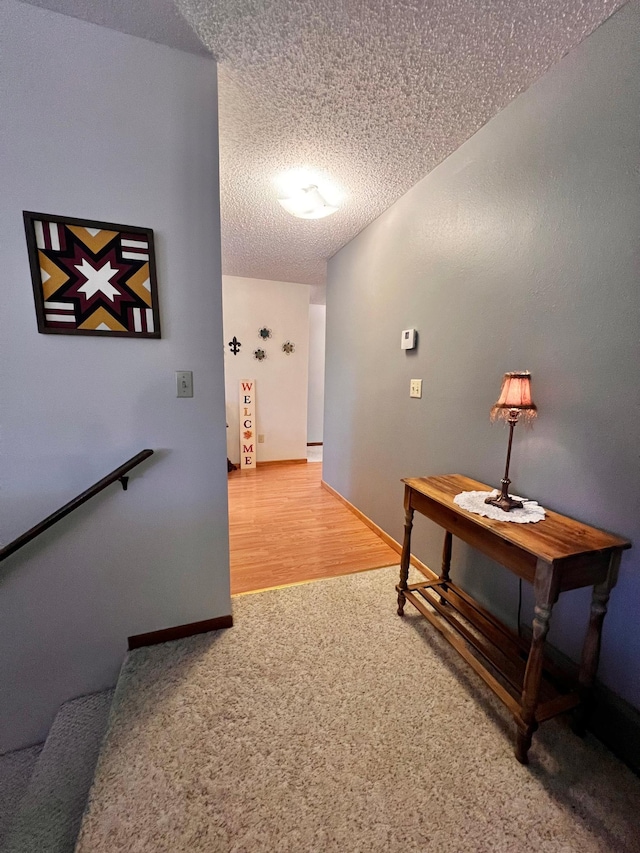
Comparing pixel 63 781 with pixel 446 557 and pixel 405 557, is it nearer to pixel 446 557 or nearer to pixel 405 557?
pixel 405 557

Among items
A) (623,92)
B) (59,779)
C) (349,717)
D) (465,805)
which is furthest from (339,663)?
(623,92)

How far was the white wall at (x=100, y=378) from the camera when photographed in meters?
1.16

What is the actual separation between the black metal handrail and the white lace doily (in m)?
1.32

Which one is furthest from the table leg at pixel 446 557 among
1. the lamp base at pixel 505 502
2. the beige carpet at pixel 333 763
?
the lamp base at pixel 505 502

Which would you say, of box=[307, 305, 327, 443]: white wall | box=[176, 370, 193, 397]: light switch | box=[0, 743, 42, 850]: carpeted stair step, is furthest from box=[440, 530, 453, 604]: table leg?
box=[307, 305, 327, 443]: white wall

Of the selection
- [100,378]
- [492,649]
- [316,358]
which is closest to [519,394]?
[492,649]

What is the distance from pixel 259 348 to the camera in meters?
4.51

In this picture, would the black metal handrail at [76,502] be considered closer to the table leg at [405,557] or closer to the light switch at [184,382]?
the light switch at [184,382]

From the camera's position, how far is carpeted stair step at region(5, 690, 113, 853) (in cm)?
100

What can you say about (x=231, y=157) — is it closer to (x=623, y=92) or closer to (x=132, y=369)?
(x=132, y=369)

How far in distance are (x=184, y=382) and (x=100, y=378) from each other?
31 cm

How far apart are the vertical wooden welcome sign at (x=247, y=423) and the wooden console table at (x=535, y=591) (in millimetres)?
3274

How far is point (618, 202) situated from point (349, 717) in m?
2.01

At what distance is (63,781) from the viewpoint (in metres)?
1.14
